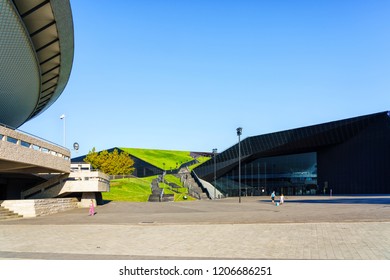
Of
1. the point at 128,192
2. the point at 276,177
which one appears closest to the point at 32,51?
the point at 128,192

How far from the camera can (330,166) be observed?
6425 centimetres

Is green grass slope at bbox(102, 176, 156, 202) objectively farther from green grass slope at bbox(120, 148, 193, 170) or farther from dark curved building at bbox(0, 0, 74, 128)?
green grass slope at bbox(120, 148, 193, 170)

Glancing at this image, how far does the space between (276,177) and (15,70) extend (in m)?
54.9

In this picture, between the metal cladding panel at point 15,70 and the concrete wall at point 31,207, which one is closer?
the metal cladding panel at point 15,70

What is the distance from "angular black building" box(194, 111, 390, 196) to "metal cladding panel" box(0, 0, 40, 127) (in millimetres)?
43349

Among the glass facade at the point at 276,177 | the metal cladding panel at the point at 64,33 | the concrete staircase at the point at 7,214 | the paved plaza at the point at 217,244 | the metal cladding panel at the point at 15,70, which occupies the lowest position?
the concrete staircase at the point at 7,214

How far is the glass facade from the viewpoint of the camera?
6881 cm

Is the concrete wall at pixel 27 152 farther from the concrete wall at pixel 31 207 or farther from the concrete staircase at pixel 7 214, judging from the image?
the concrete staircase at pixel 7 214

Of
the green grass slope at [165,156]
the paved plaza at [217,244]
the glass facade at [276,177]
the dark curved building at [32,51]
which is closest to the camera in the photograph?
the paved plaza at [217,244]

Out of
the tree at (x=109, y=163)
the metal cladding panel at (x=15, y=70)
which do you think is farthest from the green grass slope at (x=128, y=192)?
the metal cladding panel at (x=15, y=70)

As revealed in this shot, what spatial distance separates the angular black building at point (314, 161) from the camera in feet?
187

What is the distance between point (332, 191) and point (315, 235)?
5177 cm

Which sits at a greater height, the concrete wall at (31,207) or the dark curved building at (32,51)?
the dark curved building at (32,51)
